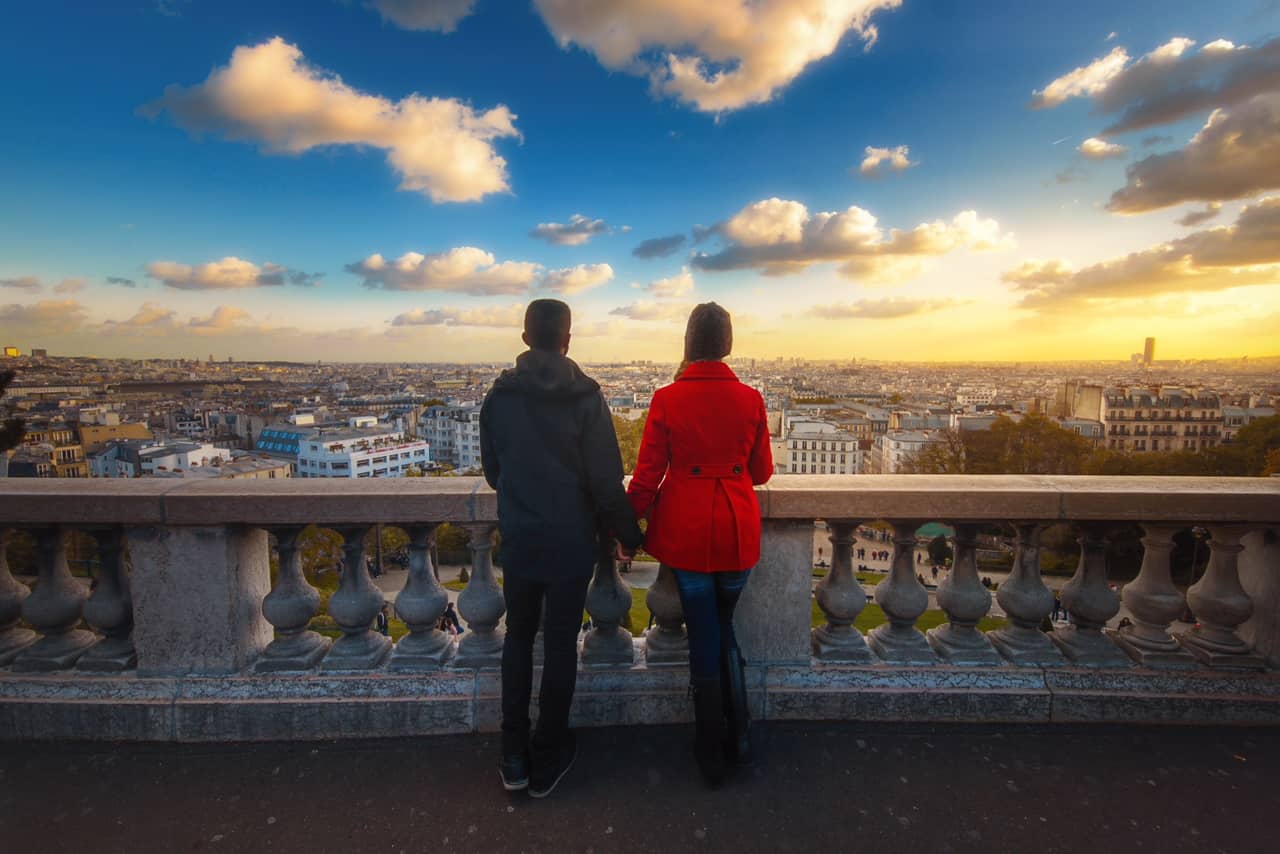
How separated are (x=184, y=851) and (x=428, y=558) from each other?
1304mm

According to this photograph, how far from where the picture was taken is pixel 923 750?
2.59m

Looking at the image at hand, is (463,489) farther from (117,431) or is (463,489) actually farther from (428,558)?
(117,431)

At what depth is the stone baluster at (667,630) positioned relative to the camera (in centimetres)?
287

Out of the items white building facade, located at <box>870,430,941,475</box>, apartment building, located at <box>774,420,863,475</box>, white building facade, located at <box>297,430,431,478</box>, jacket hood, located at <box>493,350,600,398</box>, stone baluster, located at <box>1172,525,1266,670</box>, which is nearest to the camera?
jacket hood, located at <box>493,350,600,398</box>

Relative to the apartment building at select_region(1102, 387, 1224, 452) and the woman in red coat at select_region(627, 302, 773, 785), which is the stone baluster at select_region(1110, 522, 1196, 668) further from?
the apartment building at select_region(1102, 387, 1224, 452)

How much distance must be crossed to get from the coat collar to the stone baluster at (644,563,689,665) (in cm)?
99

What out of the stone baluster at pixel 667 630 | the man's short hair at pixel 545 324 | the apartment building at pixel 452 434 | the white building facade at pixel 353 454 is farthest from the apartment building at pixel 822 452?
the man's short hair at pixel 545 324

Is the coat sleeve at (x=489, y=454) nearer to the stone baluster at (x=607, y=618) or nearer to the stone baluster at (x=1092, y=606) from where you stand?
the stone baluster at (x=607, y=618)

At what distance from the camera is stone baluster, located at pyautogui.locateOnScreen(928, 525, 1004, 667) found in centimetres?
288

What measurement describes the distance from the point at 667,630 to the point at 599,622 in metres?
0.34

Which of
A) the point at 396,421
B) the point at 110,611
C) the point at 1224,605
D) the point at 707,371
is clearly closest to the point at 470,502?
the point at 707,371

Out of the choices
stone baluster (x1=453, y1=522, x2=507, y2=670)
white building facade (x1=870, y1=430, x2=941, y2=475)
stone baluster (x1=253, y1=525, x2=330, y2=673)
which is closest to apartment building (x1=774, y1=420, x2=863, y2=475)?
white building facade (x1=870, y1=430, x2=941, y2=475)

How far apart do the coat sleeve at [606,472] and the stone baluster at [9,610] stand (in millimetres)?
2751

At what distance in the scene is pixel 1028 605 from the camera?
2.87 metres
